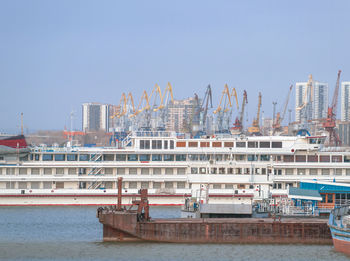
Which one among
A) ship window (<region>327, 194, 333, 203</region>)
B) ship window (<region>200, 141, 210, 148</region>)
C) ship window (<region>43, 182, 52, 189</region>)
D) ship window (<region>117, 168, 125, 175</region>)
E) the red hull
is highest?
ship window (<region>200, 141, 210, 148</region>)

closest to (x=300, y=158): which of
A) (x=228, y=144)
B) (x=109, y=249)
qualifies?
(x=228, y=144)

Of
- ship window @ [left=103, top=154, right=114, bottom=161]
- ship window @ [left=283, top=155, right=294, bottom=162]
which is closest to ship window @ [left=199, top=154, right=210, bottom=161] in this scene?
ship window @ [left=283, top=155, right=294, bottom=162]

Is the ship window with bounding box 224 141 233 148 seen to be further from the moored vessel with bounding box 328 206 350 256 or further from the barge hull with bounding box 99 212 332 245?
the moored vessel with bounding box 328 206 350 256

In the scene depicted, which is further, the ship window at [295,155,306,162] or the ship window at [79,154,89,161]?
the ship window at [79,154,89,161]

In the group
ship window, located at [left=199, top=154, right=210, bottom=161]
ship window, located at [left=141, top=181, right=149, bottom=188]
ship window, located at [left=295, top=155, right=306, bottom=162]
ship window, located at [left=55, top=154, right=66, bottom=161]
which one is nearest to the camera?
ship window, located at [left=141, top=181, right=149, bottom=188]

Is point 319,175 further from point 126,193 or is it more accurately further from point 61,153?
point 61,153

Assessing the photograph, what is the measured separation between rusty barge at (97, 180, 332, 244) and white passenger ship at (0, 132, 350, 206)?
23.5 metres

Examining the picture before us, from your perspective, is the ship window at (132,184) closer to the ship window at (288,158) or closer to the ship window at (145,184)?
the ship window at (145,184)

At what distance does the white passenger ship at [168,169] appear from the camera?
63.0 meters

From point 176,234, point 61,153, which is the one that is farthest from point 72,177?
point 176,234

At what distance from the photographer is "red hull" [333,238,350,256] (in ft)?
112

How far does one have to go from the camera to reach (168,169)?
65.1 m

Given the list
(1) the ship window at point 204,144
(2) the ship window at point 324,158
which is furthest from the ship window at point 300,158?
(1) the ship window at point 204,144

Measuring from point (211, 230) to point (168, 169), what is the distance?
26820mm
